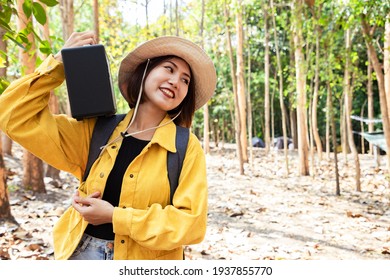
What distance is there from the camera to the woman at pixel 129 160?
121 cm

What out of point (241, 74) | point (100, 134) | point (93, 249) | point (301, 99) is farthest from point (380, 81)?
point (93, 249)

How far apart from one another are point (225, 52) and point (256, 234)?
27.7 feet

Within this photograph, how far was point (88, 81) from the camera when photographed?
4.34 ft

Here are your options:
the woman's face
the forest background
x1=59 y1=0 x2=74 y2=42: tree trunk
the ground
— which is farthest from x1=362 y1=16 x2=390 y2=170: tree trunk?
the woman's face

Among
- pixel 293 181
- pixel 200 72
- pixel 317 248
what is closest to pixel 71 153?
pixel 200 72

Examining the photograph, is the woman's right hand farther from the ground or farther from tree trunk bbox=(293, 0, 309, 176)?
tree trunk bbox=(293, 0, 309, 176)

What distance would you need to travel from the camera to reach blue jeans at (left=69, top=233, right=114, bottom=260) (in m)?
1.32

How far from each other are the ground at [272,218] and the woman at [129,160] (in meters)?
2.05

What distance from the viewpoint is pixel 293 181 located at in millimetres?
7855

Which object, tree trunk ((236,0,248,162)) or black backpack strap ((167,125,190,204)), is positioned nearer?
black backpack strap ((167,125,190,204))

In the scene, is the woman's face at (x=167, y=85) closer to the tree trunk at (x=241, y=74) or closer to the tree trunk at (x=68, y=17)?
the tree trunk at (x=68, y=17)

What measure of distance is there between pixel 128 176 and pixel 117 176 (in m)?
0.05

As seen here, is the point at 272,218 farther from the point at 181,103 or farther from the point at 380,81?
the point at 181,103

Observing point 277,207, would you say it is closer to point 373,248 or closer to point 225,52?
point 373,248
